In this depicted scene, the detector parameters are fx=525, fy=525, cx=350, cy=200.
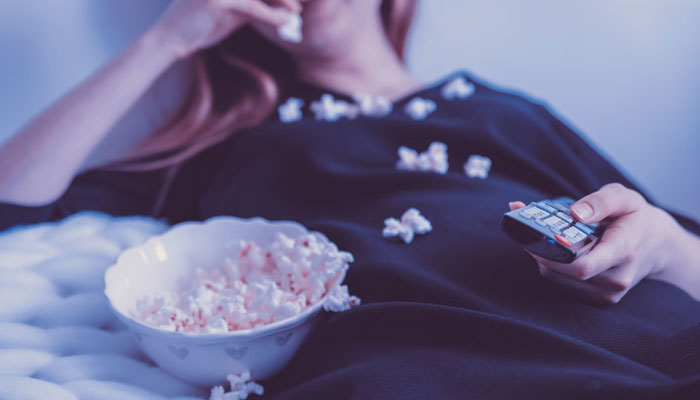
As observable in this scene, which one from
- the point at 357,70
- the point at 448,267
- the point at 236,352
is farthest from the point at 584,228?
the point at 357,70

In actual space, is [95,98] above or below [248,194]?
above

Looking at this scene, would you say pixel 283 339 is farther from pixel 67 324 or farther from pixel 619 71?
pixel 619 71

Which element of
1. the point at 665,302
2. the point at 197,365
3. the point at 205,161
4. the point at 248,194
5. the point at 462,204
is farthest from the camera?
the point at 205,161

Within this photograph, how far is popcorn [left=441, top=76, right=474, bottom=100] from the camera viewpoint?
107cm

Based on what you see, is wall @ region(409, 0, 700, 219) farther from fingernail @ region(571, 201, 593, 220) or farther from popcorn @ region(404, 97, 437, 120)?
fingernail @ region(571, 201, 593, 220)

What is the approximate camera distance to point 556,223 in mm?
566

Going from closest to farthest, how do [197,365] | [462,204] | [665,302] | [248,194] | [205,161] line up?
[197,365] < [665,302] < [462,204] < [248,194] < [205,161]

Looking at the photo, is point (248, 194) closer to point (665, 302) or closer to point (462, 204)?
point (462, 204)

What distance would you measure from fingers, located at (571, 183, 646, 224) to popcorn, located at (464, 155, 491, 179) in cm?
25

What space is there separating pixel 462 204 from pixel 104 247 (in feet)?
1.84

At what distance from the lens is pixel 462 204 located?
2.62 feet

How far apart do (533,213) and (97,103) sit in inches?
28.7

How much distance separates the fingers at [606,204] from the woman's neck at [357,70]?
2.01 ft

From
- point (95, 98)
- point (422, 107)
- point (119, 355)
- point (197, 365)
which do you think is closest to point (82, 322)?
point (119, 355)
